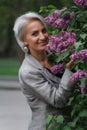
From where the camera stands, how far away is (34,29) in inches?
138

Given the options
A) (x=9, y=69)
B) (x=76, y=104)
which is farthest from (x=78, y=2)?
(x=9, y=69)

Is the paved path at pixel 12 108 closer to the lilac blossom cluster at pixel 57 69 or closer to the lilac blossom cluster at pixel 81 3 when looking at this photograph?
the lilac blossom cluster at pixel 57 69

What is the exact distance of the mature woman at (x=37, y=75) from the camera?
3.42 meters

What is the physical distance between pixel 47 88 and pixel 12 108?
1108 centimetres

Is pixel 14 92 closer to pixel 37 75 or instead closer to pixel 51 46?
pixel 37 75

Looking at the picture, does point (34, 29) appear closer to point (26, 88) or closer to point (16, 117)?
point (26, 88)

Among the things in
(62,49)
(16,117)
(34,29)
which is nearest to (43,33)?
(34,29)

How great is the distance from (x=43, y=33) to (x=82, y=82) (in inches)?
18.6

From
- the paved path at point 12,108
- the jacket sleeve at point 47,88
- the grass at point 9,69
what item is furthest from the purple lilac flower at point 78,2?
the grass at point 9,69

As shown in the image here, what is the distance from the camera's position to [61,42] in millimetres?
3242

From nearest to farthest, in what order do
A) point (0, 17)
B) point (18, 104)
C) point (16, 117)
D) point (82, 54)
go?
point (82, 54) < point (16, 117) < point (18, 104) < point (0, 17)

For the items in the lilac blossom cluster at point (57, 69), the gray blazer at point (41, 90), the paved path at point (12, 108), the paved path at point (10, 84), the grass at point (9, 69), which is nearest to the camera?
the gray blazer at point (41, 90)

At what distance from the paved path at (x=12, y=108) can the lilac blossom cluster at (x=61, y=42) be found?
24.5 feet

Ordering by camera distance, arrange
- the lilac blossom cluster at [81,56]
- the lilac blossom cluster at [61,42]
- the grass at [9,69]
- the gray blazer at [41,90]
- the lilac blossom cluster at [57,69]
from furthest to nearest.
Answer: the grass at [9,69] → the lilac blossom cluster at [57,69] → the gray blazer at [41,90] → the lilac blossom cluster at [61,42] → the lilac blossom cluster at [81,56]
